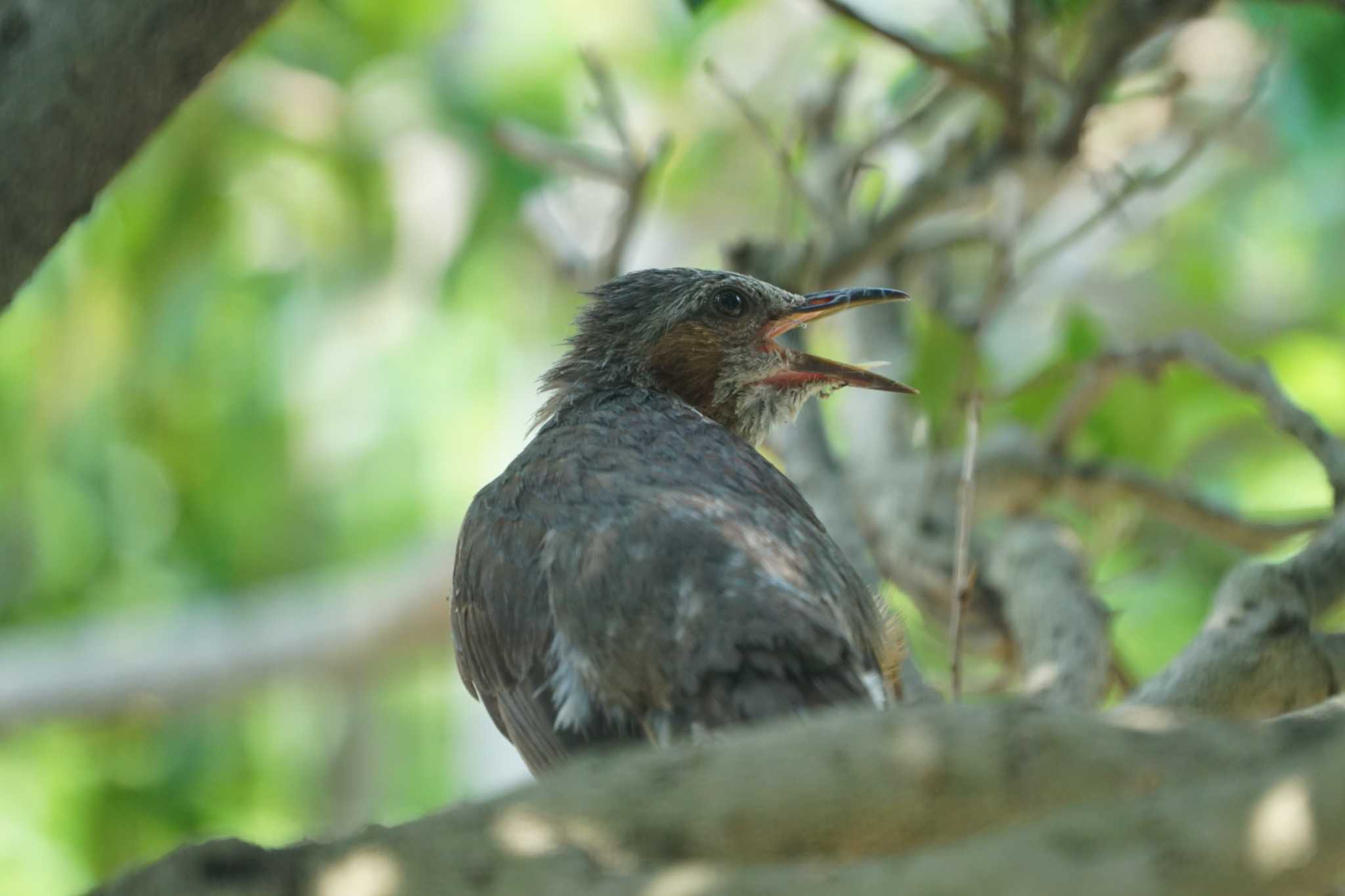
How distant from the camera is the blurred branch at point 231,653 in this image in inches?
358

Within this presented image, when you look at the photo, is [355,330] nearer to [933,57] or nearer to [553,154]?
[553,154]

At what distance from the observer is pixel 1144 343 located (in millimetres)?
4828

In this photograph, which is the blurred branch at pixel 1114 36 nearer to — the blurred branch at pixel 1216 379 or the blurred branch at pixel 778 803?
the blurred branch at pixel 1216 379

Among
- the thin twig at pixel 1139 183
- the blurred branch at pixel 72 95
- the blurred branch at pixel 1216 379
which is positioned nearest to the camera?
the blurred branch at pixel 72 95

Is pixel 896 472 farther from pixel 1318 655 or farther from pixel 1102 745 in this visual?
pixel 1102 745

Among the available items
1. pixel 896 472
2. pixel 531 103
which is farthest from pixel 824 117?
pixel 531 103

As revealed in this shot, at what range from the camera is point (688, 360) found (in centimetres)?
475

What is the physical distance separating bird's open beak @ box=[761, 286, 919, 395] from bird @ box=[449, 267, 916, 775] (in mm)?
12

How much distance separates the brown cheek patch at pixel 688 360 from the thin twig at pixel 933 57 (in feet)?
3.22

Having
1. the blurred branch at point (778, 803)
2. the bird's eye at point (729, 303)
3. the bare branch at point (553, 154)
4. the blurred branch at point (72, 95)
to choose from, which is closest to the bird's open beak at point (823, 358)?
the bird's eye at point (729, 303)

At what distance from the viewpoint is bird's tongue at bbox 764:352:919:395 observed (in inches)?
180

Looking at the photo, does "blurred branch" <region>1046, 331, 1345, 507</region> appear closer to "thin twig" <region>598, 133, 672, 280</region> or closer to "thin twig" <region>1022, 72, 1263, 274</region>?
"thin twig" <region>1022, 72, 1263, 274</region>

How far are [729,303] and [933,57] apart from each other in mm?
922

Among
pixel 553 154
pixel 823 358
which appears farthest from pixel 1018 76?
pixel 553 154
